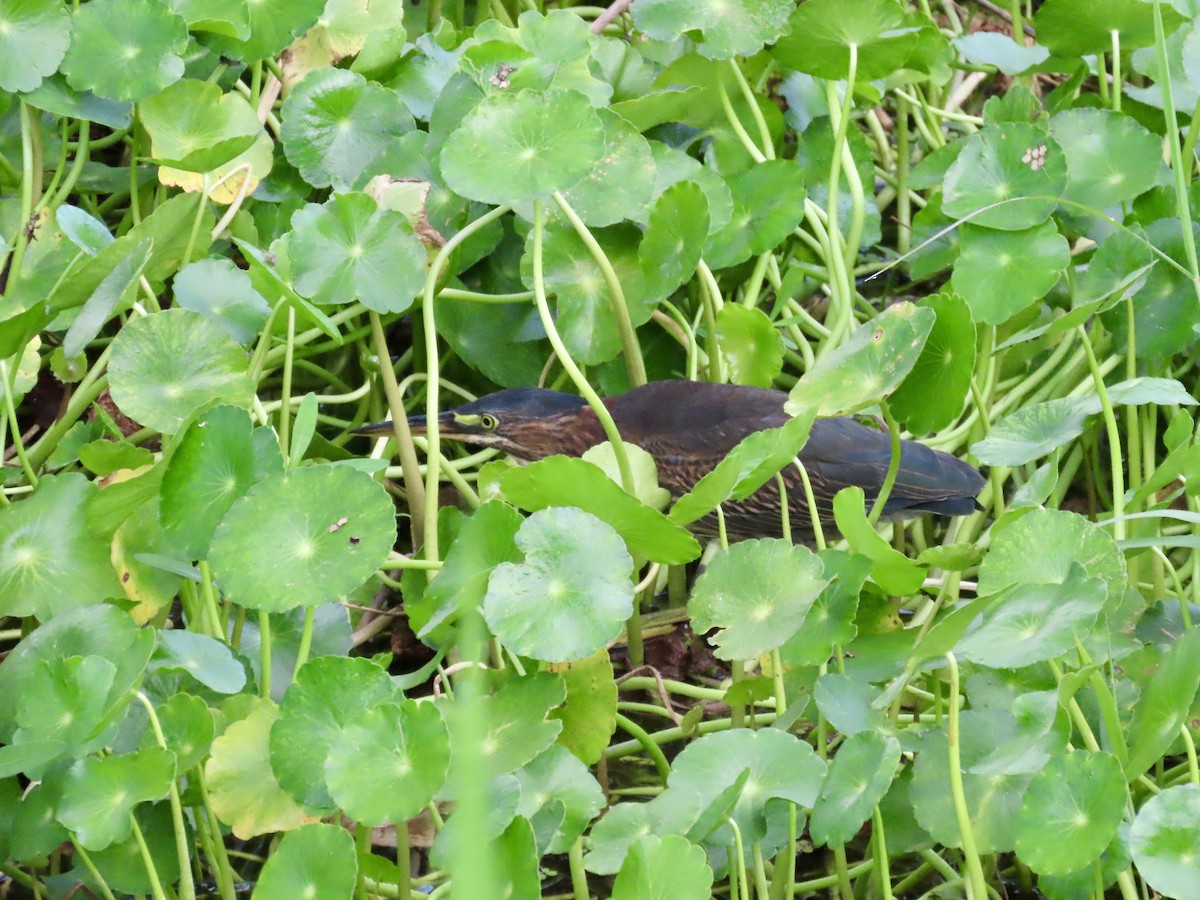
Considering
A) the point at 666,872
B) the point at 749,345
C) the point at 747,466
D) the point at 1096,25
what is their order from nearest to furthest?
1. the point at 666,872
2. the point at 747,466
3. the point at 749,345
4. the point at 1096,25

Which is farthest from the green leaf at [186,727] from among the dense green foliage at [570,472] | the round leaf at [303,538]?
the round leaf at [303,538]

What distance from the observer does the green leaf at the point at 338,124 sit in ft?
6.99

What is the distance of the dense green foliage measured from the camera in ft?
4.36

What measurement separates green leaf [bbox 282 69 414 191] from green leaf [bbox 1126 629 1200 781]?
1.34 meters

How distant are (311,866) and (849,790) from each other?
20.4 inches

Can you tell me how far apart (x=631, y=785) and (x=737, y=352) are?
0.64 metres

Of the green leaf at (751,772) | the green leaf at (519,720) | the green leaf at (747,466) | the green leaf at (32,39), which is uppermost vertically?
the green leaf at (32,39)

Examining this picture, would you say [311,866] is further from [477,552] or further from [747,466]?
[747,466]

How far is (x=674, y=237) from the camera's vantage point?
200 cm

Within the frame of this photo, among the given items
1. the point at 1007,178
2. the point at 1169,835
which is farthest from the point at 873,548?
the point at 1007,178

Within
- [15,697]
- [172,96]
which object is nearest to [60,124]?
[172,96]

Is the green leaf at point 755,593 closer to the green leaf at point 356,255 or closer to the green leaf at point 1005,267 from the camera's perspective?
the green leaf at point 356,255

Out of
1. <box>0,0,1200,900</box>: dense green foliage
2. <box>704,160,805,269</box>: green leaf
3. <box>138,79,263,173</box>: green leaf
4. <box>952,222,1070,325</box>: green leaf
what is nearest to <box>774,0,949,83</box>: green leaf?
<box>0,0,1200,900</box>: dense green foliage

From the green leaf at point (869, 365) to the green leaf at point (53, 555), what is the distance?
808 mm
